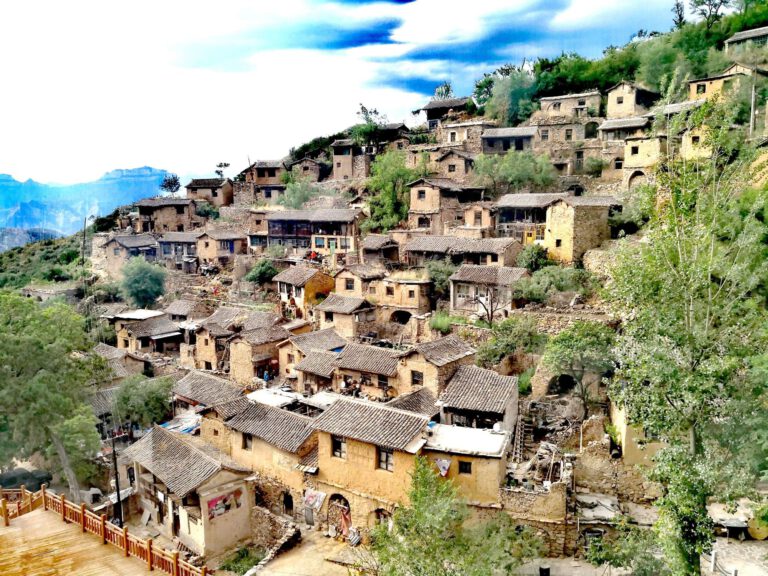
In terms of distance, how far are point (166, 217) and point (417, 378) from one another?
36571mm

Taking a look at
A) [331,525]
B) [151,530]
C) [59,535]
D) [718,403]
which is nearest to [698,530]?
[718,403]

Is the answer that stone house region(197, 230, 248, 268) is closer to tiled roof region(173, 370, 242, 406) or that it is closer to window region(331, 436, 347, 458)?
tiled roof region(173, 370, 242, 406)

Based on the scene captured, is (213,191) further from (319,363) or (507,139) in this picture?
(319,363)

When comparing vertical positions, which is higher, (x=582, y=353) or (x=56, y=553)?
(x=582, y=353)

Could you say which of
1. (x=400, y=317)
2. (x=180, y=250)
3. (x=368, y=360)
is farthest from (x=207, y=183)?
(x=368, y=360)

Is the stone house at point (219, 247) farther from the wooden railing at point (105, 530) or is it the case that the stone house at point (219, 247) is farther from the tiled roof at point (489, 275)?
the wooden railing at point (105, 530)

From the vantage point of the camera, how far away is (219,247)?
4306cm

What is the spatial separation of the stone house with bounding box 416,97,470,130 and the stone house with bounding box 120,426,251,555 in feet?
131

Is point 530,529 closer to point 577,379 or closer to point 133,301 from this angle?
point 577,379

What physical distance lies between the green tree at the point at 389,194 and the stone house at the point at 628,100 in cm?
1514

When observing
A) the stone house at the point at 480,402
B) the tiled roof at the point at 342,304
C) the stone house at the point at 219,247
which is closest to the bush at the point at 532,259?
the tiled roof at the point at 342,304

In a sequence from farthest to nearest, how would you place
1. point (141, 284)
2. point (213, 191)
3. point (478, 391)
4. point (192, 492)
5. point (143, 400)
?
point (213, 191) < point (141, 284) < point (143, 400) < point (478, 391) < point (192, 492)

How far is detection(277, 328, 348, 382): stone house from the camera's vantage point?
26.4 metres

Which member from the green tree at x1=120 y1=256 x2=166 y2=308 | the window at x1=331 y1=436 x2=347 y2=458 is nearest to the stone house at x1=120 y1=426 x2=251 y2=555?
the window at x1=331 y1=436 x2=347 y2=458
